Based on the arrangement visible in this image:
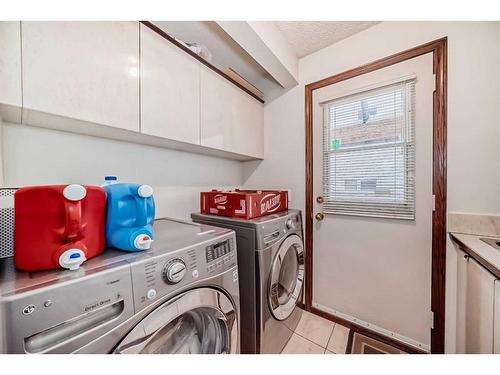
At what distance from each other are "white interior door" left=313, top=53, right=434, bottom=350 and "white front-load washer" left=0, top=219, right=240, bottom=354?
1086mm

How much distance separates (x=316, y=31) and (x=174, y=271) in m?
1.87

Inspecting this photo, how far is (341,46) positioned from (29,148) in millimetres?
2156

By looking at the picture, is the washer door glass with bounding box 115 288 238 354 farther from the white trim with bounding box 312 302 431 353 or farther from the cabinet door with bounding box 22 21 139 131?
the white trim with bounding box 312 302 431 353

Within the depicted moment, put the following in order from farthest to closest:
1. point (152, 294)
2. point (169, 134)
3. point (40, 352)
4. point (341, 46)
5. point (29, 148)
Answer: point (341, 46) → point (169, 134) → point (29, 148) → point (152, 294) → point (40, 352)

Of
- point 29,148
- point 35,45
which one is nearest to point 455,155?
point 35,45

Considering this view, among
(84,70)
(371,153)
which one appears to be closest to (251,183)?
(371,153)

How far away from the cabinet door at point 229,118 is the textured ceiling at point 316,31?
557mm

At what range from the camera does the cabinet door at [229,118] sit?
132cm

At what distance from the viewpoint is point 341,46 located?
156 cm

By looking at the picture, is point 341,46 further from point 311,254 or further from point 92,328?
point 92,328

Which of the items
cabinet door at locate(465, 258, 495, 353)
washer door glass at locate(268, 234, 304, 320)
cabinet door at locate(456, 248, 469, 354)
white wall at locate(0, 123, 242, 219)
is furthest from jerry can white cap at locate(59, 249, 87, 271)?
cabinet door at locate(456, 248, 469, 354)

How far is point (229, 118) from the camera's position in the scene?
Result: 151cm

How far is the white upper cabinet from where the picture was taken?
2.06ft

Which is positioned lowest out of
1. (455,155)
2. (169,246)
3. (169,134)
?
(169,246)
